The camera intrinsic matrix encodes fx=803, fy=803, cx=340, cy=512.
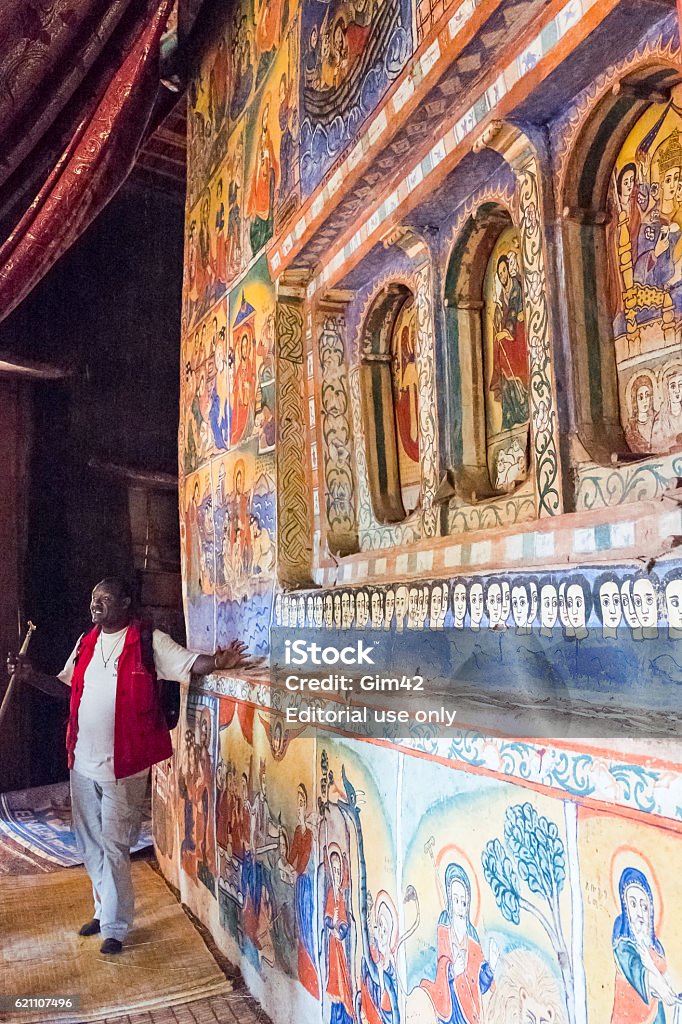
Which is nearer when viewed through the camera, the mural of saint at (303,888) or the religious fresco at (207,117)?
the mural of saint at (303,888)

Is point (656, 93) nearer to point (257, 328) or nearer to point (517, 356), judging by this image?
point (517, 356)

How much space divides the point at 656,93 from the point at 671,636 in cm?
100

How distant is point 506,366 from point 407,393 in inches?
22.0

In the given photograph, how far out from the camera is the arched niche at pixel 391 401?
248cm

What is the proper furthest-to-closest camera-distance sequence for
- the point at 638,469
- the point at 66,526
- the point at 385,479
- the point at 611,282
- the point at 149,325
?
the point at 149,325
the point at 66,526
the point at 385,479
the point at 611,282
the point at 638,469

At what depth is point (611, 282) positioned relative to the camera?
1.61 meters

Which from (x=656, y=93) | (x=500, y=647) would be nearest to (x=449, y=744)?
(x=500, y=647)

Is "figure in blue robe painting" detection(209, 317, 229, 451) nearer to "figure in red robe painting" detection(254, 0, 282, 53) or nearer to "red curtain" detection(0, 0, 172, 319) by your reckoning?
"red curtain" detection(0, 0, 172, 319)

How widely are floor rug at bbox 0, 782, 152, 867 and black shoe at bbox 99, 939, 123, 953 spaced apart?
368 mm

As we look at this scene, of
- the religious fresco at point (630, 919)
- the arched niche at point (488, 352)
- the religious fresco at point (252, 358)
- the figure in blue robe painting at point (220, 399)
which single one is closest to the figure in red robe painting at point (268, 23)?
the religious fresco at point (252, 358)

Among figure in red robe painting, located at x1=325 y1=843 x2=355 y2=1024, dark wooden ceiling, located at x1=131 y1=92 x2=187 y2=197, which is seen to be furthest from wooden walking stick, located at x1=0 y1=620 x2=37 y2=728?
dark wooden ceiling, located at x1=131 y1=92 x2=187 y2=197

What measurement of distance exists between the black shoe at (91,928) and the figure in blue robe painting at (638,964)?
212cm

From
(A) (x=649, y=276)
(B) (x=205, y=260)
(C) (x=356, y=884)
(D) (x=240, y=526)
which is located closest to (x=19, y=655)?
(D) (x=240, y=526)

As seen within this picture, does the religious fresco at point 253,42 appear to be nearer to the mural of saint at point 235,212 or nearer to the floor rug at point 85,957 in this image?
the mural of saint at point 235,212
